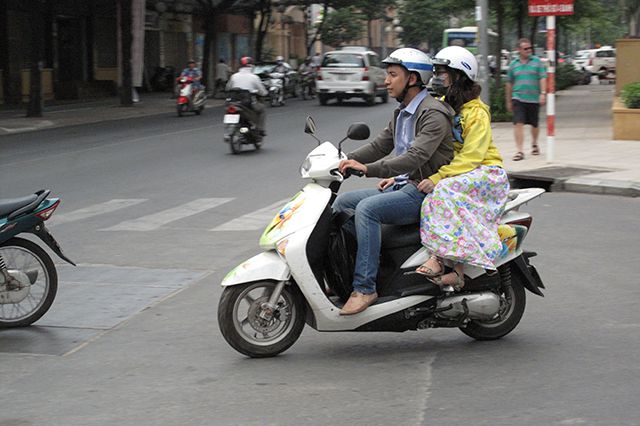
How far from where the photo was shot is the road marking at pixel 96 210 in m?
11.7

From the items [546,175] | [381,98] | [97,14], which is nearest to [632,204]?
[546,175]

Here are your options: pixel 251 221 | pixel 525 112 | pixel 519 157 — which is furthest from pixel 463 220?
pixel 525 112

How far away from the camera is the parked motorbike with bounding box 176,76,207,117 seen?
99.2 feet

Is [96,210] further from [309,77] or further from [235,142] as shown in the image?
[309,77]

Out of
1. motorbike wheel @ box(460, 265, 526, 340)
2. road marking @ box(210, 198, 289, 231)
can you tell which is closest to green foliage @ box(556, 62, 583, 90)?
road marking @ box(210, 198, 289, 231)

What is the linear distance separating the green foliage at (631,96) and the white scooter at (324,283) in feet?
44.5

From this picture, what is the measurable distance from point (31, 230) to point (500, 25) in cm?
2565

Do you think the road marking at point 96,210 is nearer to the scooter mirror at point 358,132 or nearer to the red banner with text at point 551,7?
the scooter mirror at point 358,132

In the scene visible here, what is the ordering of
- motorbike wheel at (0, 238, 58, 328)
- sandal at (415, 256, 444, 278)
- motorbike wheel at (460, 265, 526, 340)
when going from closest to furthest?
1. sandal at (415, 256, 444, 278)
2. motorbike wheel at (460, 265, 526, 340)
3. motorbike wheel at (0, 238, 58, 328)

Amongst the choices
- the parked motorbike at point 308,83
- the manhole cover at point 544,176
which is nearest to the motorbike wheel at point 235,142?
the manhole cover at point 544,176

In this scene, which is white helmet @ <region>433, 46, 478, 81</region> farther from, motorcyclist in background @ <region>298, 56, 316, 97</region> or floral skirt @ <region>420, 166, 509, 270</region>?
motorcyclist in background @ <region>298, 56, 316, 97</region>

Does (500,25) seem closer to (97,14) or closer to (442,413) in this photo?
(97,14)

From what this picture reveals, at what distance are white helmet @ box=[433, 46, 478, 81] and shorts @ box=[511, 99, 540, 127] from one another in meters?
10.9

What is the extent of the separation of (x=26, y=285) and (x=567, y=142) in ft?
47.0
